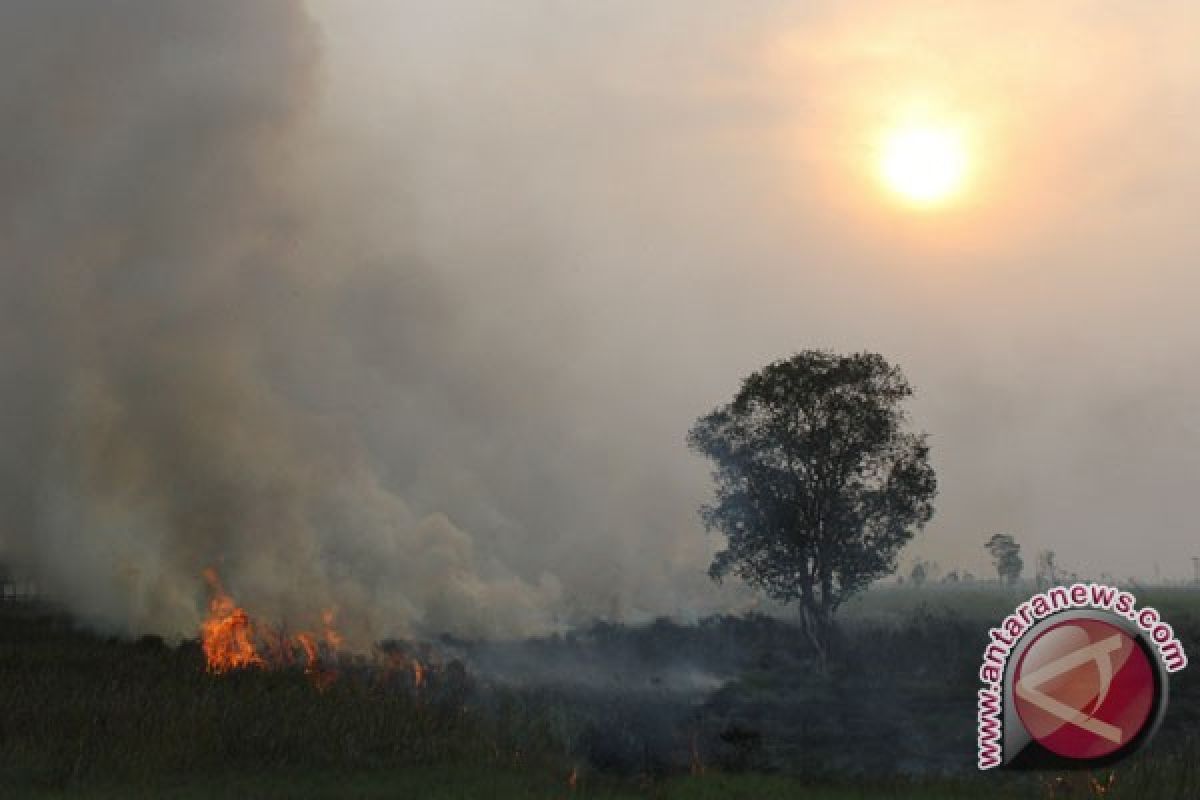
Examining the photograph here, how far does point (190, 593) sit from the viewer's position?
180 feet

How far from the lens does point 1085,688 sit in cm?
2506

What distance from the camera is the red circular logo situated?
23.7 metres

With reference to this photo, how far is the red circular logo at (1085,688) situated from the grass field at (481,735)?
2.08 m

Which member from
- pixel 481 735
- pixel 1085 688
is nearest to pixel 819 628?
pixel 481 735

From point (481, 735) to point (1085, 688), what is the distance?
1912cm

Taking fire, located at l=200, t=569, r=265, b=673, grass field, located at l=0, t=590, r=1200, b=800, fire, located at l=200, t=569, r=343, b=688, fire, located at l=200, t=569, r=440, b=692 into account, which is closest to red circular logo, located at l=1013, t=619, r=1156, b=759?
grass field, located at l=0, t=590, r=1200, b=800

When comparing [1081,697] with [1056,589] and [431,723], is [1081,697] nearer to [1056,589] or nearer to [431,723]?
[1056,589]

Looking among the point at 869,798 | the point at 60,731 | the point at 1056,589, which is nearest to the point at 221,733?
the point at 60,731

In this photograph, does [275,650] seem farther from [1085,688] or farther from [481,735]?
[1085,688]

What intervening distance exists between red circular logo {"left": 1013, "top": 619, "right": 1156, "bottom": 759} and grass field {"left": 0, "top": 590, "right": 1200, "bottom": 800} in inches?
82.0

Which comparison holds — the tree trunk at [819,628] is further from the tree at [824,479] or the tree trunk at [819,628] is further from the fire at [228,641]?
the fire at [228,641]

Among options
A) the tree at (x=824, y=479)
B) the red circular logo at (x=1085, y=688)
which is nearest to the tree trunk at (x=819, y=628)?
the tree at (x=824, y=479)

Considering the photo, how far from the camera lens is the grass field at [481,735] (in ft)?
92.5

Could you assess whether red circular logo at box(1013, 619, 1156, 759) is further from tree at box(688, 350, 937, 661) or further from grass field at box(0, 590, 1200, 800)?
tree at box(688, 350, 937, 661)
